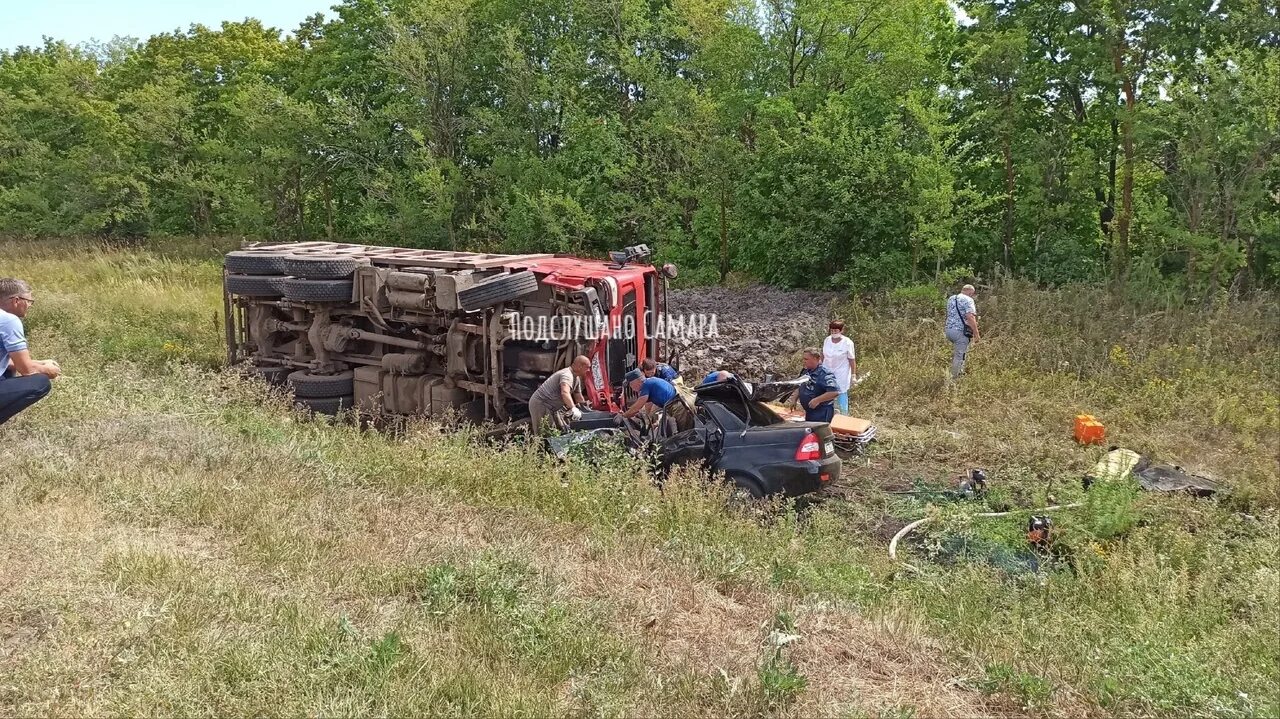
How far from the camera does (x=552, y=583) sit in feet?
16.1

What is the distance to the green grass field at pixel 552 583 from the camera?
12.7 feet

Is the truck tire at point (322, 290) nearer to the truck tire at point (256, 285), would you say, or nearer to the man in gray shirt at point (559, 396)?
the truck tire at point (256, 285)

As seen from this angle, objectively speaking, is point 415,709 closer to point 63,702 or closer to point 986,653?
point 63,702

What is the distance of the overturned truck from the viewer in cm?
921

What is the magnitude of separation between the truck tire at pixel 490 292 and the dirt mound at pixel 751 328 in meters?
3.08

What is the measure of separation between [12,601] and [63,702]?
3.53 ft

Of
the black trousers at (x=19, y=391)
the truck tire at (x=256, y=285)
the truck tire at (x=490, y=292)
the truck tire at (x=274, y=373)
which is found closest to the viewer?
the black trousers at (x=19, y=391)

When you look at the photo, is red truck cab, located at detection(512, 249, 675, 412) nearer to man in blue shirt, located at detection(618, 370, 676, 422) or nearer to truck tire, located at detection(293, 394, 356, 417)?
man in blue shirt, located at detection(618, 370, 676, 422)

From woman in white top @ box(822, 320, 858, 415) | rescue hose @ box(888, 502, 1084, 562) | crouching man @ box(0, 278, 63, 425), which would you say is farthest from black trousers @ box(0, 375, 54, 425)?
woman in white top @ box(822, 320, 858, 415)

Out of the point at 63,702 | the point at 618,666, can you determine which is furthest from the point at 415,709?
the point at 63,702

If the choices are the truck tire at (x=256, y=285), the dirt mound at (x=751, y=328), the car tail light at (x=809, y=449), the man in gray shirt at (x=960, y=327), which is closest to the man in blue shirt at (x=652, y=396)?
the car tail light at (x=809, y=449)

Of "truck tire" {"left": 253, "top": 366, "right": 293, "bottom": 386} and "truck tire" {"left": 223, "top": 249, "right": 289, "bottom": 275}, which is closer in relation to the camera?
"truck tire" {"left": 223, "top": 249, "right": 289, "bottom": 275}

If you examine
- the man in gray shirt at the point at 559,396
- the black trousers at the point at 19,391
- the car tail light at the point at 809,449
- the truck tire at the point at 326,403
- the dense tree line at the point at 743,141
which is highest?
the dense tree line at the point at 743,141

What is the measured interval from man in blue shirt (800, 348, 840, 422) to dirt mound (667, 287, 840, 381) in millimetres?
2458
